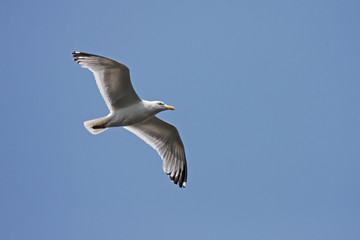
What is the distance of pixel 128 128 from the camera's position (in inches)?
405

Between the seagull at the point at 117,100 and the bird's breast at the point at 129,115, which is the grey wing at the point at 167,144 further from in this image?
the bird's breast at the point at 129,115

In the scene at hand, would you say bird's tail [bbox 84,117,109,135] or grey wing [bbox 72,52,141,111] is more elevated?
grey wing [bbox 72,52,141,111]

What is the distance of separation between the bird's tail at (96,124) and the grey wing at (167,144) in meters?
1.10

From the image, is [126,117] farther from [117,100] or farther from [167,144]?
[167,144]

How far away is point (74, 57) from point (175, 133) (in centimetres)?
260

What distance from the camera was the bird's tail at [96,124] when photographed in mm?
9109

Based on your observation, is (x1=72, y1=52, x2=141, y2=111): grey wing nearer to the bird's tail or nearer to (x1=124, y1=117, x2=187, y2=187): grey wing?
the bird's tail

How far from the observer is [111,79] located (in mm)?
8930

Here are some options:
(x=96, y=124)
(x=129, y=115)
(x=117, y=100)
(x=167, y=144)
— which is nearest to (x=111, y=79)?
(x=117, y=100)

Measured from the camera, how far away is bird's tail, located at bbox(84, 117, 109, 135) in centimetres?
911

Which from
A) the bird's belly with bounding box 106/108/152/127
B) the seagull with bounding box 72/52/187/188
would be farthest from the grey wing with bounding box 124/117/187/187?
the bird's belly with bounding box 106/108/152/127

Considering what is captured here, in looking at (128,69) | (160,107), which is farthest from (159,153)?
(128,69)

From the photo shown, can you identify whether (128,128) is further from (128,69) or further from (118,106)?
(128,69)

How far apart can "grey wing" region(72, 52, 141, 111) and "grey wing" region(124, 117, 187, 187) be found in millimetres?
1094
